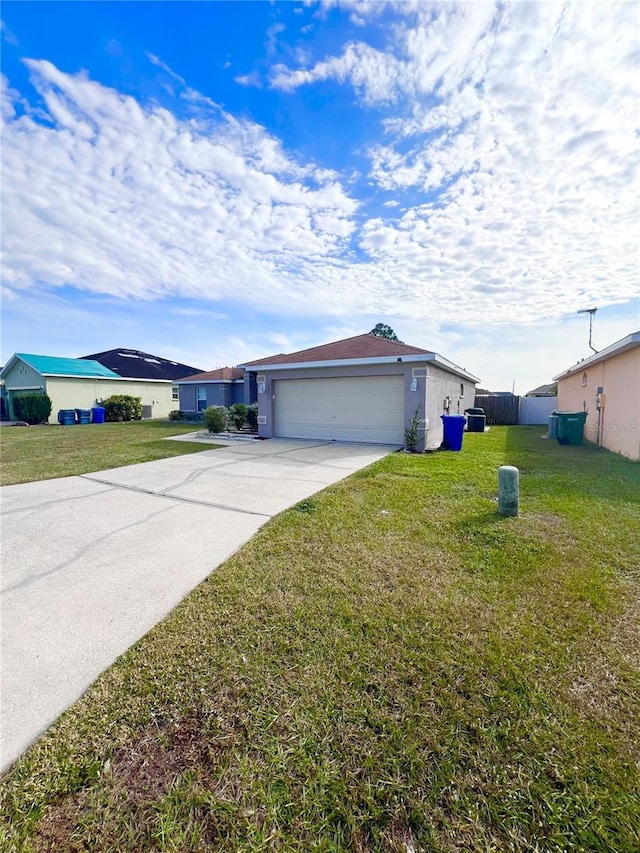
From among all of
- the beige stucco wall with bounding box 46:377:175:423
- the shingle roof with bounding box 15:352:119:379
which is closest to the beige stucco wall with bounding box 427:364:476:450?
the beige stucco wall with bounding box 46:377:175:423

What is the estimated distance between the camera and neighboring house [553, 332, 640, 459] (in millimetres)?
8398

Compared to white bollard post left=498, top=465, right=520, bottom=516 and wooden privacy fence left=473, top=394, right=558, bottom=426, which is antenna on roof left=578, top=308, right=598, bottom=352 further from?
white bollard post left=498, top=465, right=520, bottom=516

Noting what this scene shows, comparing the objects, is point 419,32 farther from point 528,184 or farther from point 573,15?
point 528,184

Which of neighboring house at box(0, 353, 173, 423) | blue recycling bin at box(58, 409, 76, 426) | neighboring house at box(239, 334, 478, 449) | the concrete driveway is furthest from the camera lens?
neighboring house at box(0, 353, 173, 423)

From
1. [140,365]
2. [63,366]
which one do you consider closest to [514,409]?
[140,365]

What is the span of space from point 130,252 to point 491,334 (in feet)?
58.9

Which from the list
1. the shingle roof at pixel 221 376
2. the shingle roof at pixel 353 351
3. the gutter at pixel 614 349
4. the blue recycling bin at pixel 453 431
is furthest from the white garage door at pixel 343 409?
the shingle roof at pixel 221 376

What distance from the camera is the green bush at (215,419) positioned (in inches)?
560

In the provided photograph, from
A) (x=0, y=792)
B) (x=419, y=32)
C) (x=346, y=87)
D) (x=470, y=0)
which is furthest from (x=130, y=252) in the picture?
(x=0, y=792)

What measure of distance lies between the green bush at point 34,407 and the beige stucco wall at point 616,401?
85.5 ft

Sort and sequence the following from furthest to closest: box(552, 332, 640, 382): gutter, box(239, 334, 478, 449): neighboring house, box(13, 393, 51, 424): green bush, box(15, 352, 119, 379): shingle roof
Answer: box(15, 352, 119, 379): shingle roof, box(13, 393, 51, 424): green bush, box(239, 334, 478, 449): neighboring house, box(552, 332, 640, 382): gutter

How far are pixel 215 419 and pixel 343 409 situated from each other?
5.47 meters

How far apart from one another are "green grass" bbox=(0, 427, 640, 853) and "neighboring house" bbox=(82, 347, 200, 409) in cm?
2590

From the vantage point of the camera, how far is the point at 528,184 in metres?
8.24
